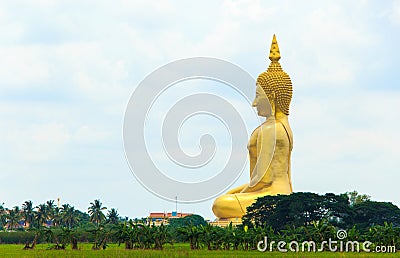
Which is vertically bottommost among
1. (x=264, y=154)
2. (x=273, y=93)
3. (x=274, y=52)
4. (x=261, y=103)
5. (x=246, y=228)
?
(x=246, y=228)

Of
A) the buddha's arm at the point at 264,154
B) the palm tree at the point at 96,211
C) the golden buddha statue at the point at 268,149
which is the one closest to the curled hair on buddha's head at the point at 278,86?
the golden buddha statue at the point at 268,149

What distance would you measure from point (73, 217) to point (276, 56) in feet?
99.6

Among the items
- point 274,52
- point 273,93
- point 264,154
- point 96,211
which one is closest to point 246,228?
point 264,154

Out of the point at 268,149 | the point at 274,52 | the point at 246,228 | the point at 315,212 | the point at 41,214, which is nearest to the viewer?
the point at 246,228

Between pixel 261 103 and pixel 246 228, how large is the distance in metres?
10.7

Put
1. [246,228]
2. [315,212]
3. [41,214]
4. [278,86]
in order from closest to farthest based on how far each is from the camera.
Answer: [246,228] < [315,212] < [278,86] < [41,214]

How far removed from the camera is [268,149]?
4638 cm

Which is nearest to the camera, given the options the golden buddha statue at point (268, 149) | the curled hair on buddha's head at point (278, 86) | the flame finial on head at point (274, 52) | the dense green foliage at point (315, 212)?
the dense green foliage at point (315, 212)

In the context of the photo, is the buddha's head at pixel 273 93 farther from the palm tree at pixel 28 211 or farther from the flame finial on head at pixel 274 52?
the palm tree at pixel 28 211

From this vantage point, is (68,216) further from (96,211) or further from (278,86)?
(278,86)

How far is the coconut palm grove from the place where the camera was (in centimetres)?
3189

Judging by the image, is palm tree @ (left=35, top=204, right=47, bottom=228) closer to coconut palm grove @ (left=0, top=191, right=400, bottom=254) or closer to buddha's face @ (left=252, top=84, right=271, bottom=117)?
coconut palm grove @ (left=0, top=191, right=400, bottom=254)

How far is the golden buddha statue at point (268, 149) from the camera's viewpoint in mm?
46281

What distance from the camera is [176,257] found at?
2495 centimetres
